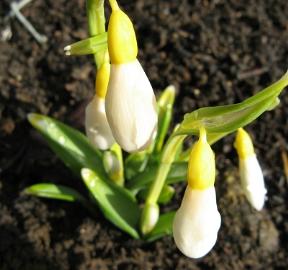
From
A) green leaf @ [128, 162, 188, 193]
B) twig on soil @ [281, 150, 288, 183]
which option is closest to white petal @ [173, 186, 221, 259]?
green leaf @ [128, 162, 188, 193]

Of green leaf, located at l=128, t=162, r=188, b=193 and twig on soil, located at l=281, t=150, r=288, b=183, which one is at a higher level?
green leaf, located at l=128, t=162, r=188, b=193

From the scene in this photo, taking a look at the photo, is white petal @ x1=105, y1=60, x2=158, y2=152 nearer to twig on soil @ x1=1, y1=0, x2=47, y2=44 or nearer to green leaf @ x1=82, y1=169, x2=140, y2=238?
green leaf @ x1=82, y1=169, x2=140, y2=238

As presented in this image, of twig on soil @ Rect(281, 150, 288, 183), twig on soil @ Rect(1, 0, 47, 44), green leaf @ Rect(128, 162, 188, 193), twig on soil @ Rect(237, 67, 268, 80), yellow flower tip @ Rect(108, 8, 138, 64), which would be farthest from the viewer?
twig on soil @ Rect(1, 0, 47, 44)

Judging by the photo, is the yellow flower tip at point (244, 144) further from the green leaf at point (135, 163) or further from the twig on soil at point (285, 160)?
the twig on soil at point (285, 160)

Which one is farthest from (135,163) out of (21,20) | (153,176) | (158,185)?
(21,20)

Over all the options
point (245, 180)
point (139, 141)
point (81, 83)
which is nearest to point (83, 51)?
point (139, 141)

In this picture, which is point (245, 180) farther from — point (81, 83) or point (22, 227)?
point (81, 83)
